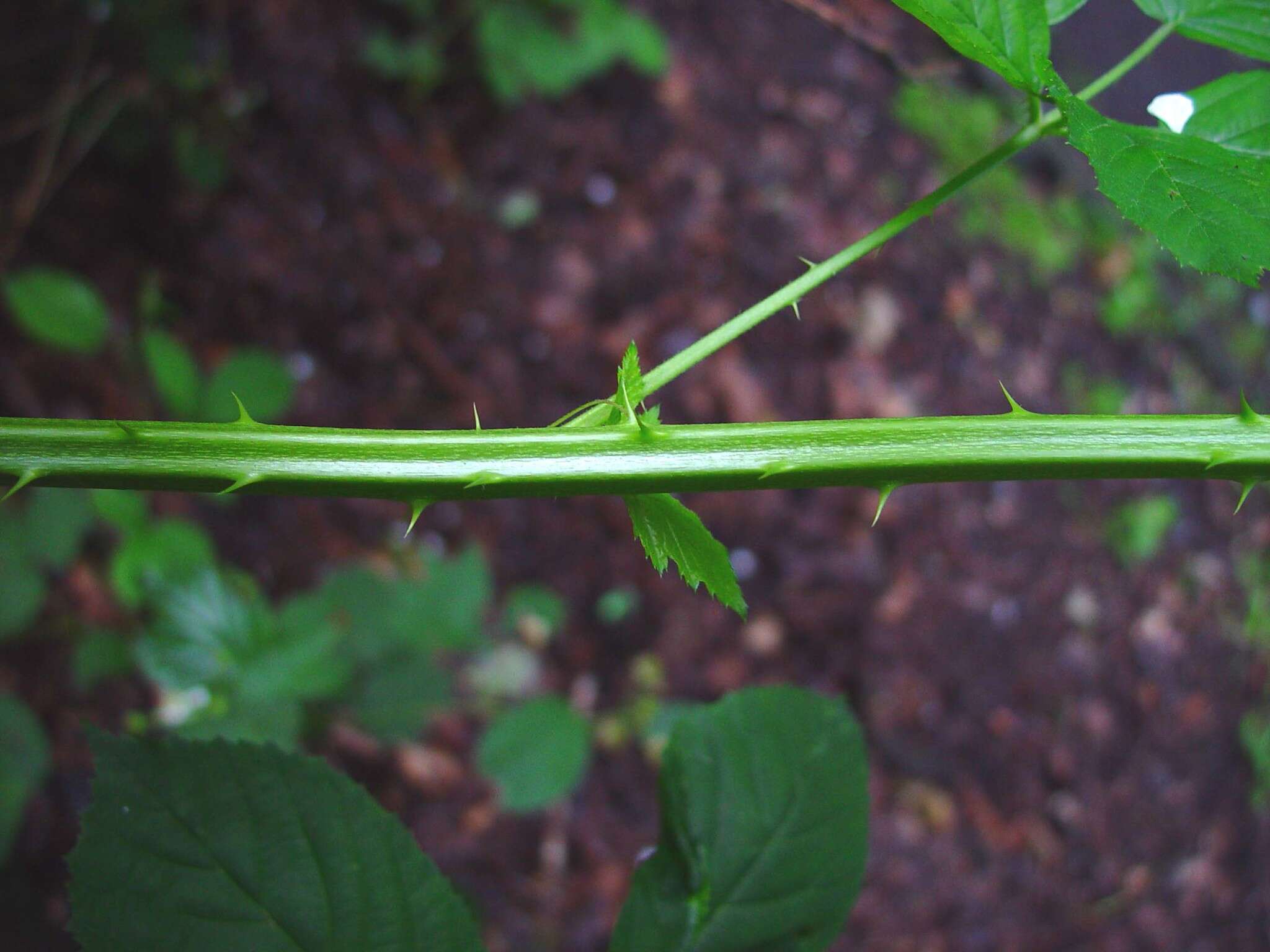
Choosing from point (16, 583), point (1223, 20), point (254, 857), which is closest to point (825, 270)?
point (1223, 20)

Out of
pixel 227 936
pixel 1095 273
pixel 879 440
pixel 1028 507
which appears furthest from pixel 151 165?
pixel 1095 273

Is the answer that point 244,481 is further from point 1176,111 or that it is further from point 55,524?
point 55,524

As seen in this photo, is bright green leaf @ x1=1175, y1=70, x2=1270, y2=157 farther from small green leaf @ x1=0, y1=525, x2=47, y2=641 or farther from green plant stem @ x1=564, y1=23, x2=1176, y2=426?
small green leaf @ x1=0, y1=525, x2=47, y2=641

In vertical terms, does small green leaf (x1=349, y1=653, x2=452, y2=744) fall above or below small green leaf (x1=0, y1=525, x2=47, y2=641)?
below

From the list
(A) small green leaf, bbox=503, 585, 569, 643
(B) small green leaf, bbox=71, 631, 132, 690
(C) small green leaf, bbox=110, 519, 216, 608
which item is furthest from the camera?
(A) small green leaf, bbox=503, 585, 569, 643

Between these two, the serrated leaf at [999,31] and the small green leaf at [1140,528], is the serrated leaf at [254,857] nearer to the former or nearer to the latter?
the serrated leaf at [999,31]

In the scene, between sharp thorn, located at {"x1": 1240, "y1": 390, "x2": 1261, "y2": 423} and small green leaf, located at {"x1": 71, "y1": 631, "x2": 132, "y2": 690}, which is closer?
sharp thorn, located at {"x1": 1240, "y1": 390, "x2": 1261, "y2": 423}

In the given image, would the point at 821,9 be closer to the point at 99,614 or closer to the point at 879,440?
the point at 879,440

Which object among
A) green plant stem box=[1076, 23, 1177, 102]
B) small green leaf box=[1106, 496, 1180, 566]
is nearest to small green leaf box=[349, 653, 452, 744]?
green plant stem box=[1076, 23, 1177, 102]

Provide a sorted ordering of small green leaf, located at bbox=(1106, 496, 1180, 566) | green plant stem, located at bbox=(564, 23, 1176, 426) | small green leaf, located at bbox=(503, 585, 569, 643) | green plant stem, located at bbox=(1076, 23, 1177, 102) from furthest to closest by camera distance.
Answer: small green leaf, located at bbox=(1106, 496, 1180, 566), small green leaf, located at bbox=(503, 585, 569, 643), green plant stem, located at bbox=(1076, 23, 1177, 102), green plant stem, located at bbox=(564, 23, 1176, 426)
